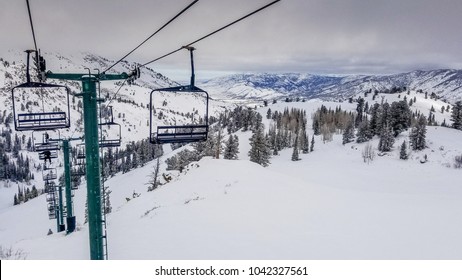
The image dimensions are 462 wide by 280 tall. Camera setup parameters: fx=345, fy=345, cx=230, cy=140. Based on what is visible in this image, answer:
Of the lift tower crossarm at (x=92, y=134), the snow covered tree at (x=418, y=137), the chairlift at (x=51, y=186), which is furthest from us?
the snow covered tree at (x=418, y=137)

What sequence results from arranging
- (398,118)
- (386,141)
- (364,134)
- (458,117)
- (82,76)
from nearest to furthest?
(82,76)
(386,141)
(398,118)
(364,134)
(458,117)

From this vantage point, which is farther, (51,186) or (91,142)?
(51,186)

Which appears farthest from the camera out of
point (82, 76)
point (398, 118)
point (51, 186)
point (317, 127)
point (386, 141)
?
point (317, 127)

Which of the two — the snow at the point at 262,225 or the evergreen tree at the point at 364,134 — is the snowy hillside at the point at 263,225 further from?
the evergreen tree at the point at 364,134

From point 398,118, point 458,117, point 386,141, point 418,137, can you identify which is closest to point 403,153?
point 418,137

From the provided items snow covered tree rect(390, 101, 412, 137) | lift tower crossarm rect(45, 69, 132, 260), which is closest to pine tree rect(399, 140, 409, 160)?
snow covered tree rect(390, 101, 412, 137)

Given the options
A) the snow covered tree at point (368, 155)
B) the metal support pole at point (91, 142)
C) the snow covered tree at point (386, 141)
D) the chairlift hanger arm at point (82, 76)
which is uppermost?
the chairlift hanger arm at point (82, 76)

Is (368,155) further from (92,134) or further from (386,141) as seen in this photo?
(92,134)

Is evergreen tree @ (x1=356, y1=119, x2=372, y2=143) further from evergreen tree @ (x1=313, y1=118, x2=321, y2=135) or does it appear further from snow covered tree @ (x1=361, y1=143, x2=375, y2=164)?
evergreen tree @ (x1=313, y1=118, x2=321, y2=135)

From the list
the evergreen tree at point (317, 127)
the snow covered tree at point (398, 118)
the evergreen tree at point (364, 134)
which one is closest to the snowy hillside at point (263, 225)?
the snow covered tree at point (398, 118)
